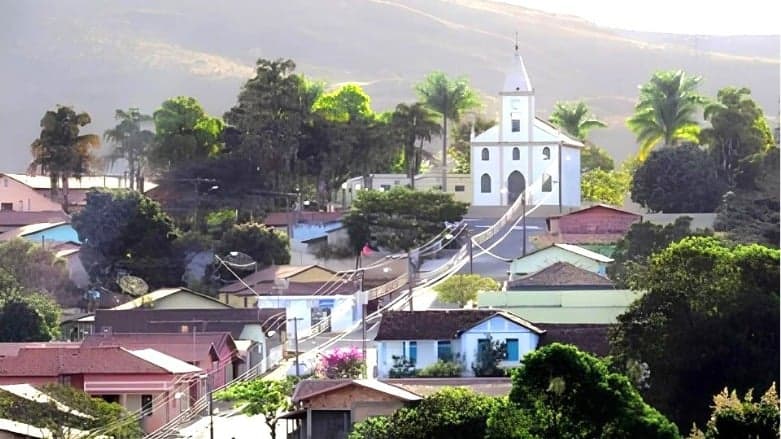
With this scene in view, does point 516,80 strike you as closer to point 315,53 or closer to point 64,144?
point 64,144

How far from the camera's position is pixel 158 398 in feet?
95.4

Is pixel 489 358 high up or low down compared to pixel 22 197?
down

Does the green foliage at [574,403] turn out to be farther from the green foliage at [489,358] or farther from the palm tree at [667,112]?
the palm tree at [667,112]

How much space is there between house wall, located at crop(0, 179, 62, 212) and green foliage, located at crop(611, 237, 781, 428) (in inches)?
1136

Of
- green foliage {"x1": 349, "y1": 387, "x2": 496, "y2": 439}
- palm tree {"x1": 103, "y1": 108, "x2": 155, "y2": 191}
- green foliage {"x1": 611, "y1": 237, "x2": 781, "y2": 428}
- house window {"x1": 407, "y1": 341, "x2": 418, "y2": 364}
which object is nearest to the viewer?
green foliage {"x1": 349, "y1": 387, "x2": 496, "y2": 439}

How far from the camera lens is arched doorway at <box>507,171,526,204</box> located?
167 ft

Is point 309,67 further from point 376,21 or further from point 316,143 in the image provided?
point 316,143

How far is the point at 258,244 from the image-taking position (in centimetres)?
4312

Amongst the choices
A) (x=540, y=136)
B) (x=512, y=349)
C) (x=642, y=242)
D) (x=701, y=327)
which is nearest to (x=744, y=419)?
(x=701, y=327)

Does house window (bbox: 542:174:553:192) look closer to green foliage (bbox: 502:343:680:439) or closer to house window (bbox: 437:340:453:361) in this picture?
house window (bbox: 437:340:453:361)

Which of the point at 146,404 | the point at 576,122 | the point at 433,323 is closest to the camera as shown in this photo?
the point at 146,404

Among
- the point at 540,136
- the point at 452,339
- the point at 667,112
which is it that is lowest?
the point at 452,339

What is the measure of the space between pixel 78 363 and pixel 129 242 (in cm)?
1347

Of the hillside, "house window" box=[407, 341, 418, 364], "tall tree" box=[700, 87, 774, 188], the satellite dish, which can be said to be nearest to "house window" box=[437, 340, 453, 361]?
"house window" box=[407, 341, 418, 364]
